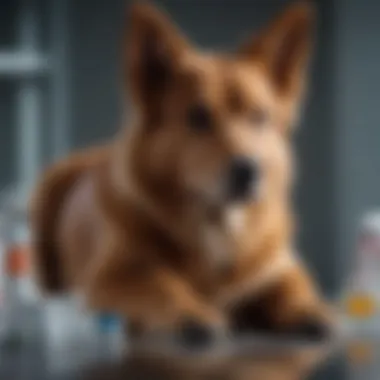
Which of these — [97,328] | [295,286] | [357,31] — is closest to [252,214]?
[295,286]

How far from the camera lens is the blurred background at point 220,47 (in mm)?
1498

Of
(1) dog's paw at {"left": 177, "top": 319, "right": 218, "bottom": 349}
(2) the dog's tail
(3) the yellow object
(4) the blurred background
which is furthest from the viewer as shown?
(4) the blurred background

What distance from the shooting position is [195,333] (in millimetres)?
1159

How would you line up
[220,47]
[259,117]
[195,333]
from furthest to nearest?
[220,47] → [259,117] → [195,333]

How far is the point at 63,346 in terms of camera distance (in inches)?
45.8

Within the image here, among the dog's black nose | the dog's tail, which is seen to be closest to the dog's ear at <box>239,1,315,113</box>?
the dog's black nose

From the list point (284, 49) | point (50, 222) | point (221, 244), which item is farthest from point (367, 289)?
point (50, 222)

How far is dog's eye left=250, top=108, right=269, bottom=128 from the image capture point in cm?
125

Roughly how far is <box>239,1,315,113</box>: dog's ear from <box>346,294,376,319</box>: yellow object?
0.25 metres

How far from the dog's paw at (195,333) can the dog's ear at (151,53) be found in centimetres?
27

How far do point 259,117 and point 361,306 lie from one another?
0.82 feet

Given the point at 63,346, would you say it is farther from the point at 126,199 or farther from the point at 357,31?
the point at 357,31

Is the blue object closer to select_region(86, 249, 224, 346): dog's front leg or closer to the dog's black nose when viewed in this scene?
select_region(86, 249, 224, 346): dog's front leg

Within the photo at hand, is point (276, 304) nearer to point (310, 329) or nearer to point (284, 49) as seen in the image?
point (310, 329)
